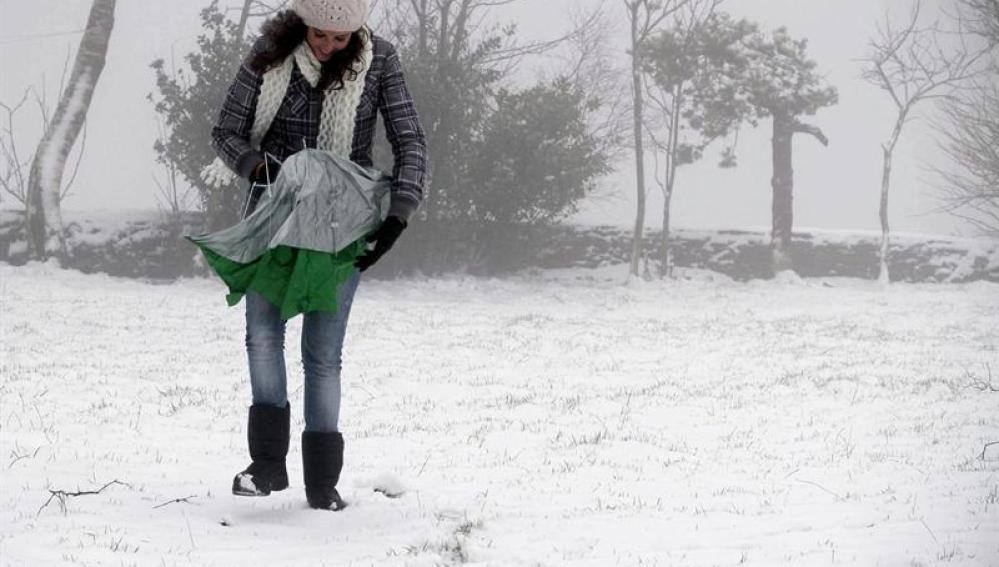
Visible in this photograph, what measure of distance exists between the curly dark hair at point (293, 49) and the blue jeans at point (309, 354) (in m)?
0.76

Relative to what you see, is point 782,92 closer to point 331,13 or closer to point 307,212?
point 331,13

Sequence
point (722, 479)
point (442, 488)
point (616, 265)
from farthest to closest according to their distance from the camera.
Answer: point (616, 265), point (722, 479), point (442, 488)

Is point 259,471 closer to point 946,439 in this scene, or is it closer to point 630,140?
point 946,439

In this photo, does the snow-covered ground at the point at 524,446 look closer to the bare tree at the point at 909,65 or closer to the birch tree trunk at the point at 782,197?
the birch tree trunk at the point at 782,197

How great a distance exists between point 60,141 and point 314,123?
20.1 m

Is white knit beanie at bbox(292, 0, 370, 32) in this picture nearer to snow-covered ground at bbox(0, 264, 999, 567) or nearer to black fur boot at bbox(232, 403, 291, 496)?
black fur boot at bbox(232, 403, 291, 496)

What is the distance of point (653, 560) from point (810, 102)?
1096 inches

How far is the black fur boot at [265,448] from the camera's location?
376 centimetres

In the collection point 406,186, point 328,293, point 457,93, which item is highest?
point 457,93

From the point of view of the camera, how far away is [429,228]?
2288 cm

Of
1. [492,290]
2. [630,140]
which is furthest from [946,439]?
[630,140]

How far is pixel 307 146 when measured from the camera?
385cm

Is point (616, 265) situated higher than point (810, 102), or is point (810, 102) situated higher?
point (810, 102)

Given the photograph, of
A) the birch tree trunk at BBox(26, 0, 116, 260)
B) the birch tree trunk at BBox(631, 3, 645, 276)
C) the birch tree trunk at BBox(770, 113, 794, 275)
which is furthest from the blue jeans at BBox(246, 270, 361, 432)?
the birch tree trunk at BBox(770, 113, 794, 275)
